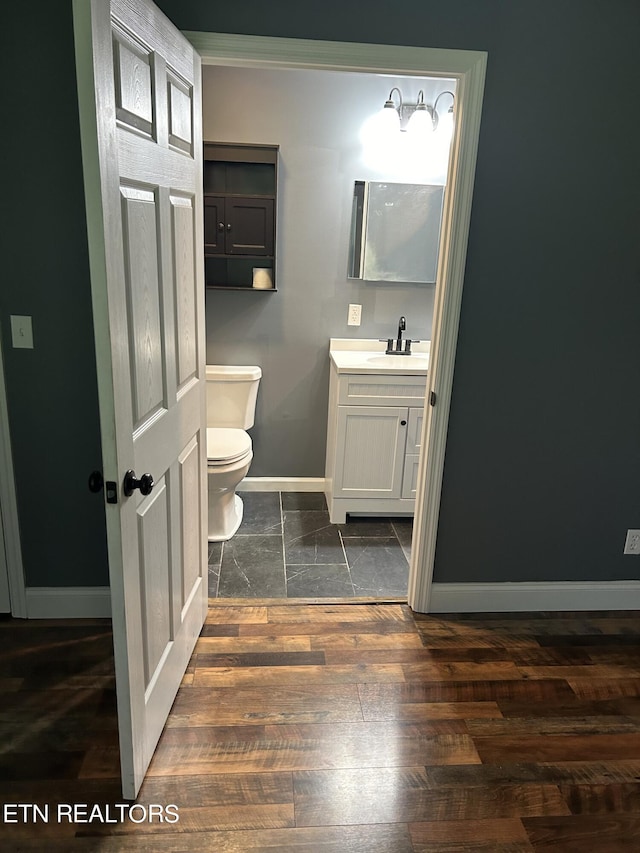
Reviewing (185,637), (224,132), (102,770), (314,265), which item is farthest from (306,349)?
(102,770)

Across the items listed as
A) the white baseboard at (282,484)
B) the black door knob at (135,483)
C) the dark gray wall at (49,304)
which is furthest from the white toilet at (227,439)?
the black door knob at (135,483)

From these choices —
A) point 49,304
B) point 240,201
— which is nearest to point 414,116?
point 240,201

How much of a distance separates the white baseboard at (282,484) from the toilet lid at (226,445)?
0.52 m

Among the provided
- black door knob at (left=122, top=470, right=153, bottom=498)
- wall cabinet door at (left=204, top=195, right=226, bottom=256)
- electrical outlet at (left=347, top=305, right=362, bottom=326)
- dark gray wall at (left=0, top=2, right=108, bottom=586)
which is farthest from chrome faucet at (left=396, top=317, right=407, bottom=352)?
black door knob at (left=122, top=470, right=153, bottom=498)

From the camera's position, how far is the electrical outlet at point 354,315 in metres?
3.55

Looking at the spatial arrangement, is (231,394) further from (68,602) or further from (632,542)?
(632,542)

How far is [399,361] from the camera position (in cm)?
341

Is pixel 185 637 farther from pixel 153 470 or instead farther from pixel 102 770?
pixel 153 470

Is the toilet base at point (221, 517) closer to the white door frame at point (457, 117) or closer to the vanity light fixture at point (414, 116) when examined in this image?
the white door frame at point (457, 117)

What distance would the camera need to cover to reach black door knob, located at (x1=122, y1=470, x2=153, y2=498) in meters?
1.46

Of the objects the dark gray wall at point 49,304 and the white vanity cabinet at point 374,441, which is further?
the white vanity cabinet at point 374,441

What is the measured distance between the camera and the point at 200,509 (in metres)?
2.30

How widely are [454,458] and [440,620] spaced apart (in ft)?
2.28

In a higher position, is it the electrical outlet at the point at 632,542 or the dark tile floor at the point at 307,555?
the electrical outlet at the point at 632,542
